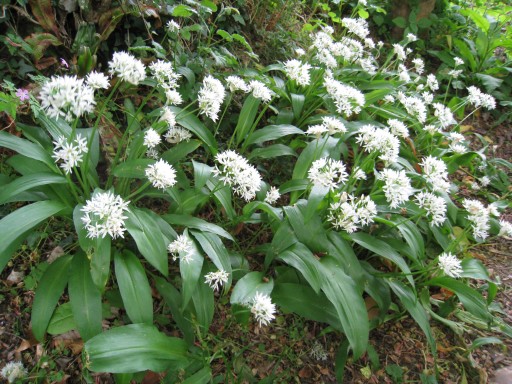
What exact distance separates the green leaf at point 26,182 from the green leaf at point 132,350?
30.2 inches

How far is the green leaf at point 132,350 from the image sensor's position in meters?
1.56

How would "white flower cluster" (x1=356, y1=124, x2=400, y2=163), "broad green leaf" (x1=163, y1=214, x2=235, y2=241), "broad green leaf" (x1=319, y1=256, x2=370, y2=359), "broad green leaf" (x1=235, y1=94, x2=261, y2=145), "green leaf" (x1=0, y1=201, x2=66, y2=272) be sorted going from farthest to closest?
"broad green leaf" (x1=235, y1=94, x2=261, y2=145) < "white flower cluster" (x1=356, y1=124, x2=400, y2=163) < "broad green leaf" (x1=163, y1=214, x2=235, y2=241) < "broad green leaf" (x1=319, y1=256, x2=370, y2=359) < "green leaf" (x1=0, y1=201, x2=66, y2=272)

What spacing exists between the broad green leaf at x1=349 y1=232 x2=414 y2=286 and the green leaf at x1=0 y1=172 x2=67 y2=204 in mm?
1701

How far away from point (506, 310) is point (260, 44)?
10.9 ft

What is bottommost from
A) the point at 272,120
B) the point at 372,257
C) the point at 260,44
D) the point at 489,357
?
the point at 489,357

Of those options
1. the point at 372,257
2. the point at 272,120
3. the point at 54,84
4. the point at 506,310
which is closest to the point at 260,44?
the point at 272,120

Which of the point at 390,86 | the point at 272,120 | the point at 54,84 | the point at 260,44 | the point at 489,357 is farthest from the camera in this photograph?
the point at 260,44

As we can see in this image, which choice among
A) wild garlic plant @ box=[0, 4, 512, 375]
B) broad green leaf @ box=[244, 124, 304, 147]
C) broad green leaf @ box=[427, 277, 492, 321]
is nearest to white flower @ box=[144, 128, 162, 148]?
wild garlic plant @ box=[0, 4, 512, 375]

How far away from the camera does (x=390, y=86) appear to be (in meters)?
3.80

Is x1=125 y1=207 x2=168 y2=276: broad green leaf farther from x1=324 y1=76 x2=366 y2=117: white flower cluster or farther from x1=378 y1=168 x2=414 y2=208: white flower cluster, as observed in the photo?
x1=324 y1=76 x2=366 y2=117: white flower cluster

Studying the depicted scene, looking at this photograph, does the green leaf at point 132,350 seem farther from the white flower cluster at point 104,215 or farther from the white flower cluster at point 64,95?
the white flower cluster at point 64,95

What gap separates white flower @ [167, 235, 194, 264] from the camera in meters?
1.87

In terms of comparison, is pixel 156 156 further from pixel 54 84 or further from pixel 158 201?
pixel 54 84

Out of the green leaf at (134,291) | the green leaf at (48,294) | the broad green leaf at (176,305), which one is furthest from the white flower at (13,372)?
the broad green leaf at (176,305)
